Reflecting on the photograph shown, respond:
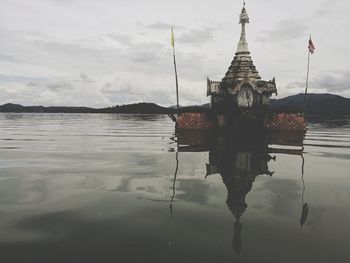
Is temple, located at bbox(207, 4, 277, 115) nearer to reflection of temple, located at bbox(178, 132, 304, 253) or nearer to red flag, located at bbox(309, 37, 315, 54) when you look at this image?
red flag, located at bbox(309, 37, 315, 54)

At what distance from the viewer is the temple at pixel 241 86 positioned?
45.2 m

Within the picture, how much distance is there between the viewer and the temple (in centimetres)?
4522

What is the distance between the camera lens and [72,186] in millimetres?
12898

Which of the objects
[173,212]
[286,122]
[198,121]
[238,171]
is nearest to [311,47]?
[286,122]

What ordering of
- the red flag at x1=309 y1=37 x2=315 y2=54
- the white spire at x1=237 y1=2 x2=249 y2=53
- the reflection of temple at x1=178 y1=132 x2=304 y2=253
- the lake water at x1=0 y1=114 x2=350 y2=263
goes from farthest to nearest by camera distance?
the white spire at x1=237 y1=2 x2=249 y2=53 < the red flag at x1=309 y1=37 x2=315 y2=54 < the reflection of temple at x1=178 y1=132 x2=304 y2=253 < the lake water at x1=0 y1=114 x2=350 y2=263

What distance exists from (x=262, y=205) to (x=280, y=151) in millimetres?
14864

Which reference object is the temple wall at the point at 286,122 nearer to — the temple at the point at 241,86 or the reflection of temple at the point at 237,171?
the temple at the point at 241,86

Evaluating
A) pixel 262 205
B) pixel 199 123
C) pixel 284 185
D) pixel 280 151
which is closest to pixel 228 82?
pixel 199 123

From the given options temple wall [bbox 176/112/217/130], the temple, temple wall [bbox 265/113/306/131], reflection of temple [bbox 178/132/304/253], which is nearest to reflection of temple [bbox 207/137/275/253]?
reflection of temple [bbox 178/132/304/253]

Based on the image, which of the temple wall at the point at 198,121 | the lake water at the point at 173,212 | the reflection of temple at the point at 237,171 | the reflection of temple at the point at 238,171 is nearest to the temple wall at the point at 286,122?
the temple wall at the point at 198,121

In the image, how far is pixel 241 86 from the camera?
45.0 m

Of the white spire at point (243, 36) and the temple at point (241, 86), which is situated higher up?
the white spire at point (243, 36)

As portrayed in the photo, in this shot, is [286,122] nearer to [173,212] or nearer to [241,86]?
[241,86]

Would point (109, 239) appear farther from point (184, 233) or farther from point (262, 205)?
point (262, 205)
